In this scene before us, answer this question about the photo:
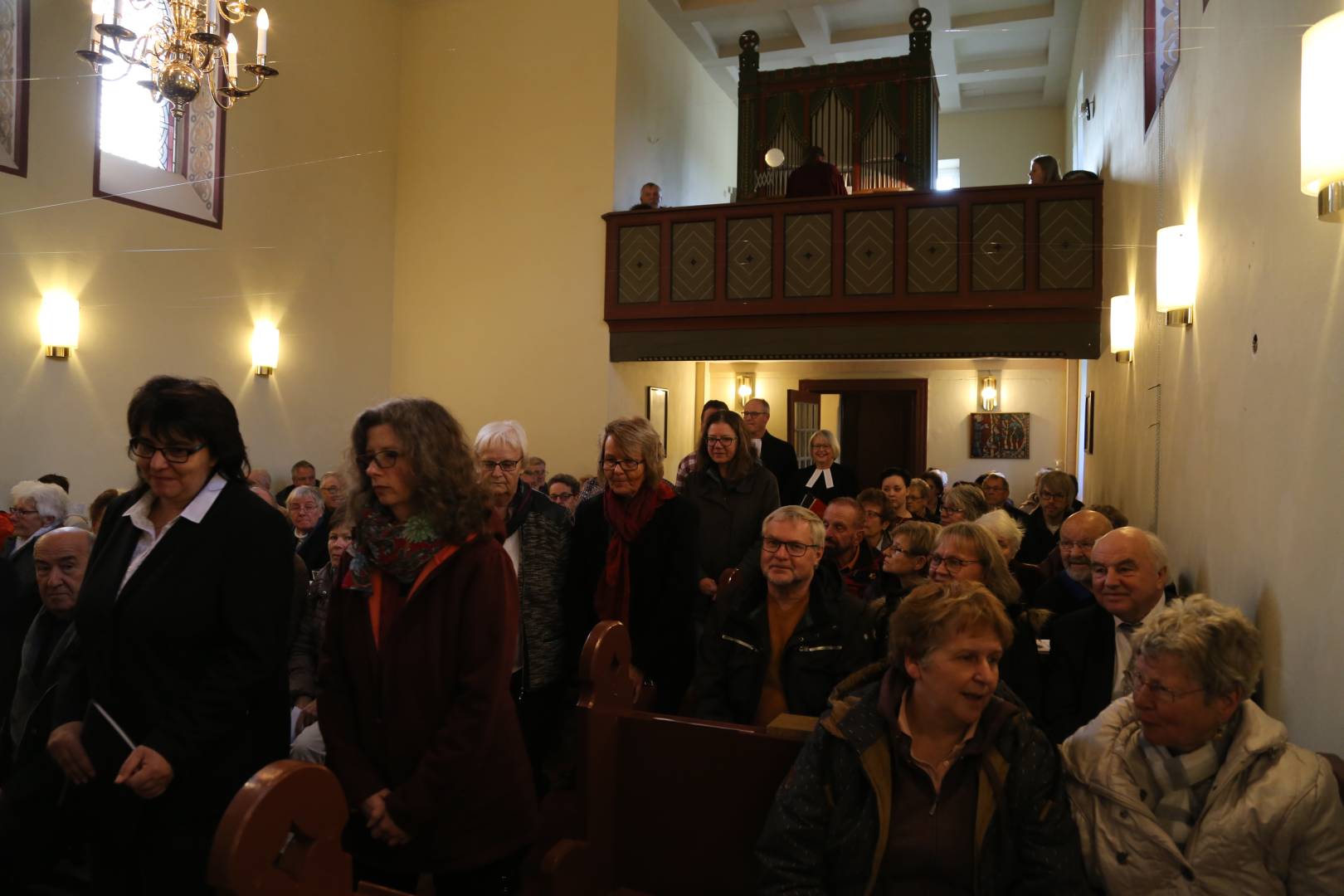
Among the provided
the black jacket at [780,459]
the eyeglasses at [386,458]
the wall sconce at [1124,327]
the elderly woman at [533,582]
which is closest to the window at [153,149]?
the black jacket at [780,459]

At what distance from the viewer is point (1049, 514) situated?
5.64m

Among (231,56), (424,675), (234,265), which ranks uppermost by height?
(231,56)

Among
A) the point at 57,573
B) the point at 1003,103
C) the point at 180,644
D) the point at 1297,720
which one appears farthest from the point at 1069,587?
the point at 1003,103

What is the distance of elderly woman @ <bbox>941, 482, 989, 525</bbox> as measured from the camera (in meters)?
4.84

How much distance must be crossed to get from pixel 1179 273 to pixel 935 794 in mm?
2849

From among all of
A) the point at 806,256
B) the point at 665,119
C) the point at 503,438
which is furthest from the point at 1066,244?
the point at 503,438

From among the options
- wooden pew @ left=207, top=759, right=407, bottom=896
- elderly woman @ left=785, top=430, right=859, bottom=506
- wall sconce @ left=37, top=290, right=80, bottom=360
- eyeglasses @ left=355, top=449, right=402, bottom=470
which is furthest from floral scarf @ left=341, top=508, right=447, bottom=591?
wall sconce @ left=37, top=290, right=80, bottom=360

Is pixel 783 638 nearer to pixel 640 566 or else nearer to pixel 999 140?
pixel 640 566

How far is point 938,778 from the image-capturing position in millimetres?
1825

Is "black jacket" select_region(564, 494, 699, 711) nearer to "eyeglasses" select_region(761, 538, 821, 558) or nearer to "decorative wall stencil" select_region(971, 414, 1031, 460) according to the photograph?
"eyeglasses" select_region(761, 538, 821, 558)

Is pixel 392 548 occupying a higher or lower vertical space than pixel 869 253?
lower

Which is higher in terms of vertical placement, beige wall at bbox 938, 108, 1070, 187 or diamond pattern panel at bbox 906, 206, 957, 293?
beige wall at bbox 938, 108, 1070, 187

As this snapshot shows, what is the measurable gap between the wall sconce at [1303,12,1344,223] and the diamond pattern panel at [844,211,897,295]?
6.20m

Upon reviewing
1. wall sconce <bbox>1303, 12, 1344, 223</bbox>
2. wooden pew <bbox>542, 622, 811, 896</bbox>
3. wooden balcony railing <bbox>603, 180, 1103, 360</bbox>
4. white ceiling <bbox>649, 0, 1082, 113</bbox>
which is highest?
white ceiling <bbox>649, 0, 1082, 113</bbox>
